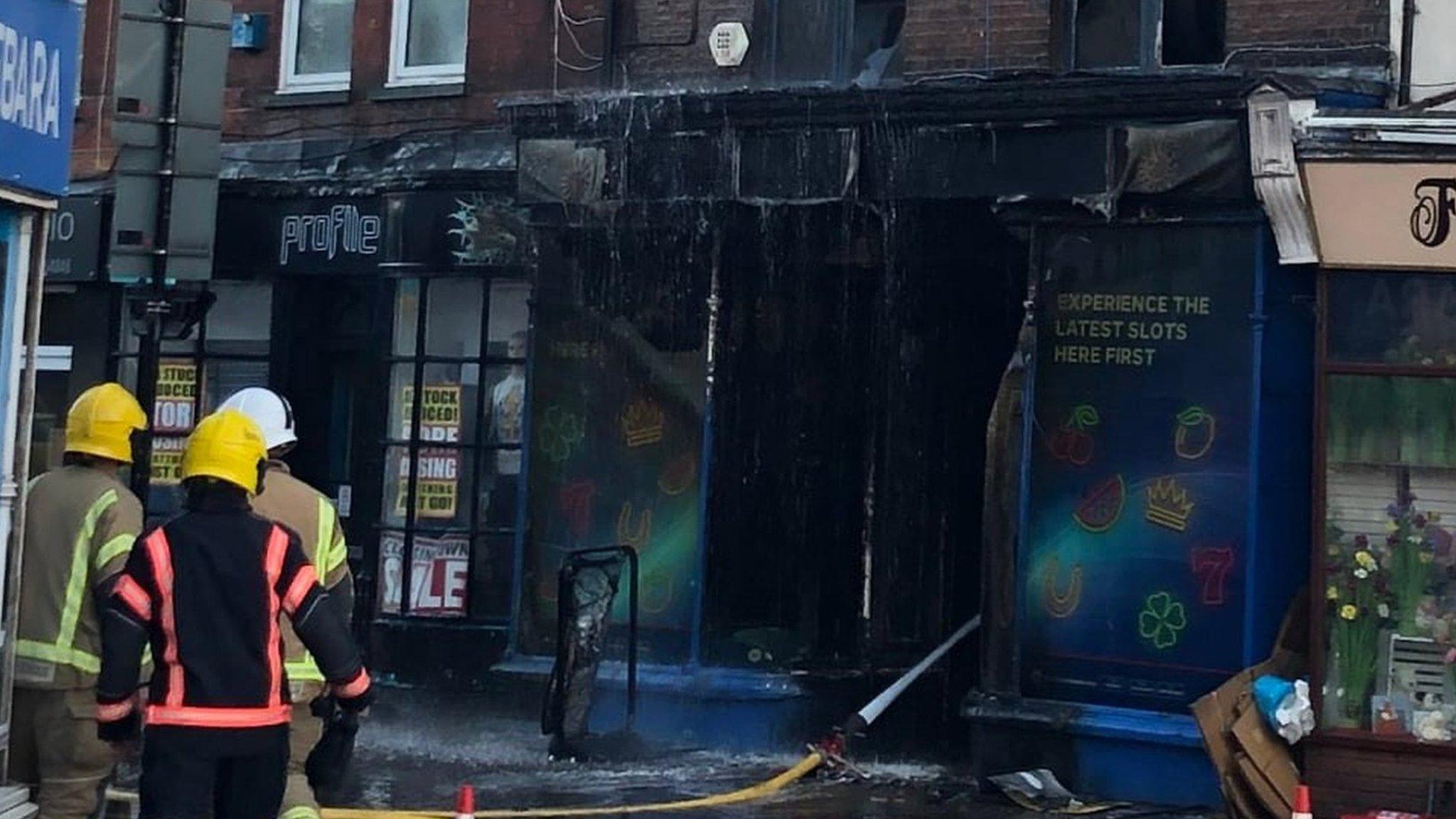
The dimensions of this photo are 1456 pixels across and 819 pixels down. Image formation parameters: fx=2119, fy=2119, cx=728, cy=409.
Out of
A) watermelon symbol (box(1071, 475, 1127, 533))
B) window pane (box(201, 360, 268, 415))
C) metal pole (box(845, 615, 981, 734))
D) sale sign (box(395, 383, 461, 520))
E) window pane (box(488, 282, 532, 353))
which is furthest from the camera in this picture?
window pane (box(201, 360, 268, 415))

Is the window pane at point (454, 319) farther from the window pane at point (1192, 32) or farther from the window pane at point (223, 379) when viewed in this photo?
the window pane at point (1192, 32)

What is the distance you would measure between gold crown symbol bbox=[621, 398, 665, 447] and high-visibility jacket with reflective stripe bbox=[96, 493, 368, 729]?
6556mm

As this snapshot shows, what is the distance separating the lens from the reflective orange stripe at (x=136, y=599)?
6.12 metres

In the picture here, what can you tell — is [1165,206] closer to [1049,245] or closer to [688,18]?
[1049,245]

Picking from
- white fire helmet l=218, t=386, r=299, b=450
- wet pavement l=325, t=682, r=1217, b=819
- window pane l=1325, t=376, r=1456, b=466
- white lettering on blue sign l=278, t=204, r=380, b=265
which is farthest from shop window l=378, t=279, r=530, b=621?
white fire helmet l=218, t=386, r=299, b=450

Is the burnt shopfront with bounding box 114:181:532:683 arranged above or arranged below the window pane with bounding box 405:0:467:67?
below

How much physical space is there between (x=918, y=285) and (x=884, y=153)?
1294mm

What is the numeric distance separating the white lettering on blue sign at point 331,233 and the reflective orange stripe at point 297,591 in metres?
7.95

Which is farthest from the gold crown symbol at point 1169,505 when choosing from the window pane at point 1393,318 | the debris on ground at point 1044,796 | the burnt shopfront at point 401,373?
the burnt shopfront at point 401,373

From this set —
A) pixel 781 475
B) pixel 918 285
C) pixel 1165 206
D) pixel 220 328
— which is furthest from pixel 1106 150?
pixel 220 328

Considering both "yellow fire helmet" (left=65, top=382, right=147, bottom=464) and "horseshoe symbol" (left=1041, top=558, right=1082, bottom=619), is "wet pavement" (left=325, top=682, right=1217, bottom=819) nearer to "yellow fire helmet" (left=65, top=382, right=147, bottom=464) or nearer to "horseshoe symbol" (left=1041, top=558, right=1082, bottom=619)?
"horseshoe symbol" (left=1041, top=558, right=1082, bottom=619)

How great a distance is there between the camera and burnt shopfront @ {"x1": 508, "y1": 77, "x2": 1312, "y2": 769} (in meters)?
10.8

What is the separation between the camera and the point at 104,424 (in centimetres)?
794

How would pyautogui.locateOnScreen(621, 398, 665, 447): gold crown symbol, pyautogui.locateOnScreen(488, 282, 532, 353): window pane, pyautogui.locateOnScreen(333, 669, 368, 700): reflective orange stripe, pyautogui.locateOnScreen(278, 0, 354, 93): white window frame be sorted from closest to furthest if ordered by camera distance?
pyautogui.locateOnScreen(333, 669, 368, 700): reflective orange stripe, pyautogui.locateOnScreen(621, 398, 665, 447): gold crown symbol, pyautogui.locateOnScreen(488, 282, 532, 353): window pane, pyautogui.locateOnScreen(278, 0, 354, 93): white window frame
